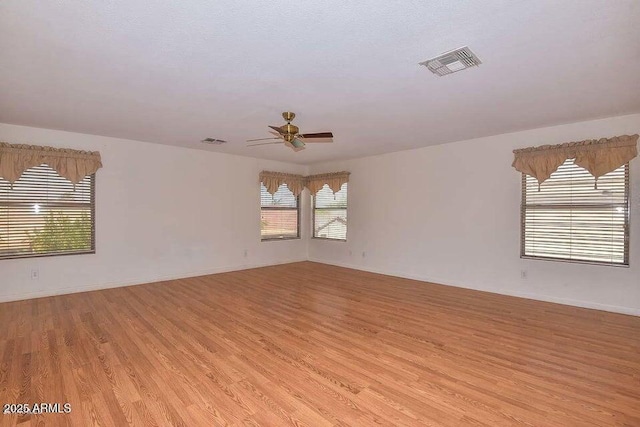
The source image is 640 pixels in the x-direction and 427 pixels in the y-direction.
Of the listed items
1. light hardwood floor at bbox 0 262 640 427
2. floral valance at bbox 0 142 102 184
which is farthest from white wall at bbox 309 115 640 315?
floral valance at bbox 0 142 102 184

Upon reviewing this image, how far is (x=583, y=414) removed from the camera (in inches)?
73.4

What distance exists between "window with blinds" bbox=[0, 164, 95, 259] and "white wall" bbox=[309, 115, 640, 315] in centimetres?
469

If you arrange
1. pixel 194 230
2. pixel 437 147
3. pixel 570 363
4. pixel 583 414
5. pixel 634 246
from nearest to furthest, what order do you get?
pixel 583 414 < pixel 570 363 < pixel 634 246 < pixel 437 147 < pixel 194 230

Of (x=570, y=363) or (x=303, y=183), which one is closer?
(x=570, y=363)

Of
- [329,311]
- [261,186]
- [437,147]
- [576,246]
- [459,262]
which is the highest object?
[437,147]

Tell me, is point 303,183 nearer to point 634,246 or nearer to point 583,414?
point 634,246

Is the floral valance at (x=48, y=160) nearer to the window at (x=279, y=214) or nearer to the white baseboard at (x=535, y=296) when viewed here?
the window at (x=279, y=214)

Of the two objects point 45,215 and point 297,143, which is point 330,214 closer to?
point 297,143

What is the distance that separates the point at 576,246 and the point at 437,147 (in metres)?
2.43

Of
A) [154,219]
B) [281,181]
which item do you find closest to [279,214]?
[281,181]

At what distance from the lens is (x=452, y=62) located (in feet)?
7.84

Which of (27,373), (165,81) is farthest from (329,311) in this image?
(165,81)

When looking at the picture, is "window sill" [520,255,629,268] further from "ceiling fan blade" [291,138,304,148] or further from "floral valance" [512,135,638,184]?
"ceiling fan blade" [291,138,304,148]

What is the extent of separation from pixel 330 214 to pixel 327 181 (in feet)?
2.60
